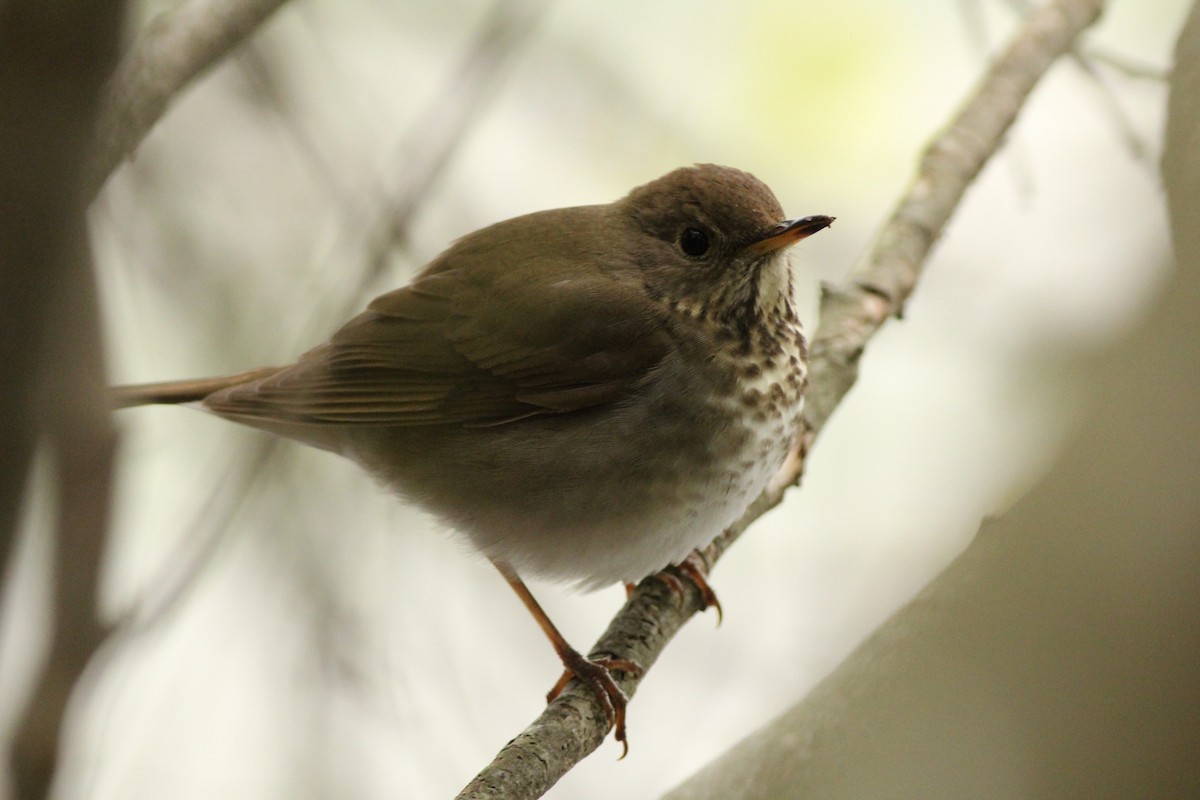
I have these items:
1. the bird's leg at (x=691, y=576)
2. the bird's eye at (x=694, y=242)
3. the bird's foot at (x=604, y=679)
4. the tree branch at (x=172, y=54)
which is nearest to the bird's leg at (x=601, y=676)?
the bird's foot at (x=604, y=679)

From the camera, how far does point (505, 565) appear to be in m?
3.88

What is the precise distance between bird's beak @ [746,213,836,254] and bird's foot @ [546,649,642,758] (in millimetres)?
1276

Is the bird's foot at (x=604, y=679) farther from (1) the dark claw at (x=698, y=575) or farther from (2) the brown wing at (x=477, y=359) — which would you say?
(2) the brown wing at (x=477, y=359)

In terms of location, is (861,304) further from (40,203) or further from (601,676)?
(40,203)

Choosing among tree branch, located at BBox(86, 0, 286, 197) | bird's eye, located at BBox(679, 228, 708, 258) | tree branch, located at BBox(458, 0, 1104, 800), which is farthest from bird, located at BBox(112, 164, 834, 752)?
tree branch, located at BBox(86, 0, 286, 197)

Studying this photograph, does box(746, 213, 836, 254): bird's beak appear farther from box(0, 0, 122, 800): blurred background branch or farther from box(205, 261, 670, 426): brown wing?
box(0, 0, 122, 800): blurred background branch

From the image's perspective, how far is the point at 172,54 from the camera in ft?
7.77

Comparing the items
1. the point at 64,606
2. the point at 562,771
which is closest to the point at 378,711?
the point at 562,771

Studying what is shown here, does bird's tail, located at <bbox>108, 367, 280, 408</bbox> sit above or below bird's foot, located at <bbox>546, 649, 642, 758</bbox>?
above

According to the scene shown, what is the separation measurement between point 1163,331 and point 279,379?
2849 mm

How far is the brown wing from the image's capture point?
3646 millimetres

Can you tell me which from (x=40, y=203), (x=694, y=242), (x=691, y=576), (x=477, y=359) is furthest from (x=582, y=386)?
(x=40, y=203)

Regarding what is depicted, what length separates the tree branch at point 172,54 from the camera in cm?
205

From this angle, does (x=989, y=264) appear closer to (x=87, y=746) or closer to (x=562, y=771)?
(x=562, y=771)
